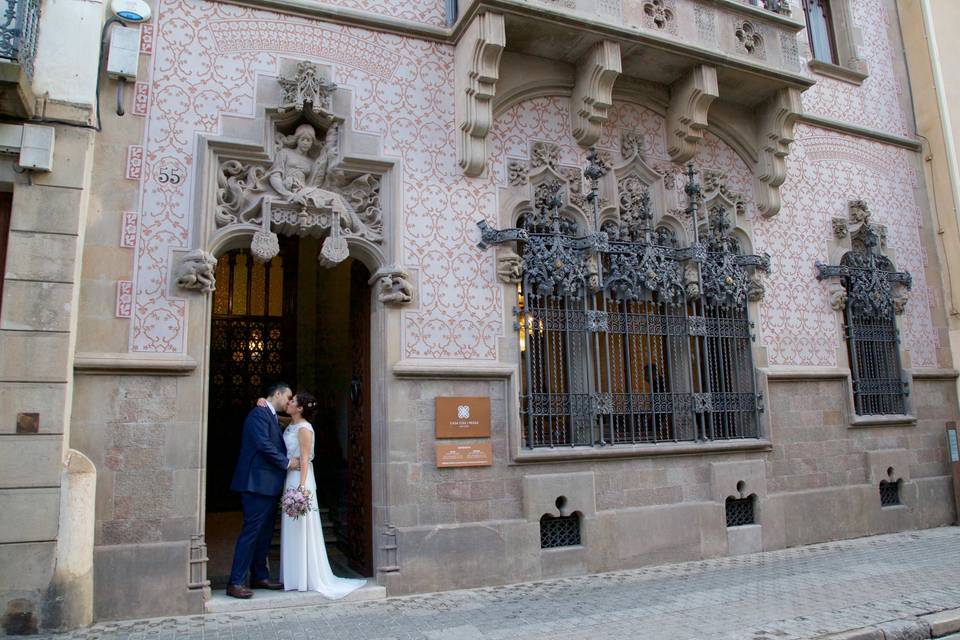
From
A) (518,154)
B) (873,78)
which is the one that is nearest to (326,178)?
(518,154)

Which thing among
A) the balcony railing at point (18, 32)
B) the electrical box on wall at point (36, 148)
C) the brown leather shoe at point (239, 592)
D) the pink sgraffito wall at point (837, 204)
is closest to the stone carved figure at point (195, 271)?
the electrical box on wall at point (36, 148)

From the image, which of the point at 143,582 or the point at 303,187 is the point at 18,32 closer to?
the point at 303,187

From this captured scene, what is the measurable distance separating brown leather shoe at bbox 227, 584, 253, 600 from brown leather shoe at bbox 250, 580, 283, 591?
0.31m

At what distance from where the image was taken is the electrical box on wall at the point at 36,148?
598 centimetres

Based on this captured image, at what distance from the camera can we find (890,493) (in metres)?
10.4

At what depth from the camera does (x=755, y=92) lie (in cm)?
977

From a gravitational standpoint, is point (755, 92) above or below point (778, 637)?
above

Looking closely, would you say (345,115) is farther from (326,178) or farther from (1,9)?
(1,9)

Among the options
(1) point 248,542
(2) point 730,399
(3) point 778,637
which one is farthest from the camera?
(2) point 730,399

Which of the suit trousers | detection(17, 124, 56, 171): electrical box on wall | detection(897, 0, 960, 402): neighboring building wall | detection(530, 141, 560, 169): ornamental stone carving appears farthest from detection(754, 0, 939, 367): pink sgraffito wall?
detection(17, 124, 56, 171): electrical box on wall

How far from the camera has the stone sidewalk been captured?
5641 mm

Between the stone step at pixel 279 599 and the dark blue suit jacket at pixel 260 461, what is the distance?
927 millimetres

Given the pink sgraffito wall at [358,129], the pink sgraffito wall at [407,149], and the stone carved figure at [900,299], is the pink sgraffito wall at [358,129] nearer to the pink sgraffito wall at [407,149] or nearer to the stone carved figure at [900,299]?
the pink sgraffito wall at [407,149]

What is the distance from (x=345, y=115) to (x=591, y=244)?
3155 millimetres
